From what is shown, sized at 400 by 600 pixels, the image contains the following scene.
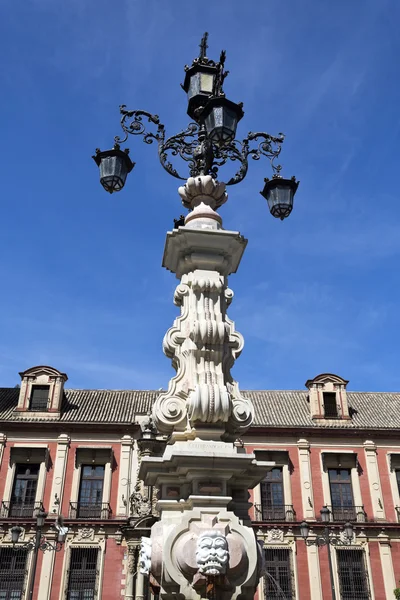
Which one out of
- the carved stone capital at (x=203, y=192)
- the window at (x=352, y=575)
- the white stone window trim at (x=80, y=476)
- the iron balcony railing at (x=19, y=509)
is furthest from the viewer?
the white stone window trim at (x=80, y=476)

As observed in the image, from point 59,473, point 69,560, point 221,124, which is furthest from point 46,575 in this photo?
point 221,124

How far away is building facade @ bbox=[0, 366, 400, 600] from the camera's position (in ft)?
71.7

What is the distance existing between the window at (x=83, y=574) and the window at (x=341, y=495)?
34.4 feet

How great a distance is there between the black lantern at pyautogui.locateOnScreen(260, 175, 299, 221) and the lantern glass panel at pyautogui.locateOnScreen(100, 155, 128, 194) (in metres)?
1.79

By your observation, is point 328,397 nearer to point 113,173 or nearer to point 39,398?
point 39,398

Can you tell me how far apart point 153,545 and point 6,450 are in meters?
21.7

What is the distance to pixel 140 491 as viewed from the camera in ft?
69.5

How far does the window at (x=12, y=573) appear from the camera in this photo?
21516 millimetres

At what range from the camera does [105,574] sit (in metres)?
22.0

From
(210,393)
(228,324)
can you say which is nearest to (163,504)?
(210,393)

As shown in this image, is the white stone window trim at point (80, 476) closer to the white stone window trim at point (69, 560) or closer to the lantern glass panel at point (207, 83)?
the white stone window trim at point (69, 560)

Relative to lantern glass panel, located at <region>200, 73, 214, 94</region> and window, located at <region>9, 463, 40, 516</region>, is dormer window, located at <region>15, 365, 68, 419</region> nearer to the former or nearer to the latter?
window, located at <region>9, 463, 40, 516</region>

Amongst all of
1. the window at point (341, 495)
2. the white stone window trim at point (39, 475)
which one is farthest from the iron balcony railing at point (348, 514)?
the white stone window trim at point (39, 475)

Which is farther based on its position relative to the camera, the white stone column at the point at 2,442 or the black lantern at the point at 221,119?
the white stone column at the point at 2,442
